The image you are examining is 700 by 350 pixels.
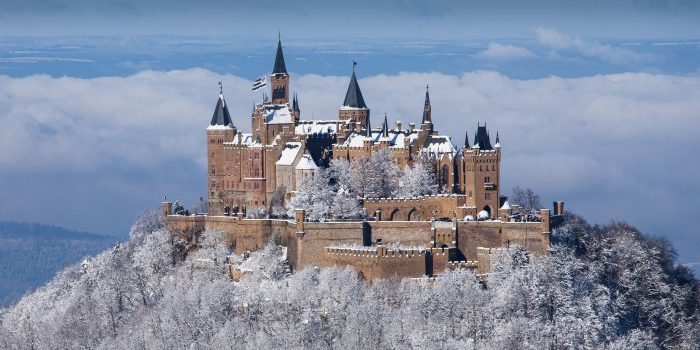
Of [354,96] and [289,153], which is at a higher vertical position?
[354,96]

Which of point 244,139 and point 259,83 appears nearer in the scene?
point 244,139

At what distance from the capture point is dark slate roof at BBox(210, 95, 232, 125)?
97.2 m

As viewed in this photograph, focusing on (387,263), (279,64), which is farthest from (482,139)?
(279,64)

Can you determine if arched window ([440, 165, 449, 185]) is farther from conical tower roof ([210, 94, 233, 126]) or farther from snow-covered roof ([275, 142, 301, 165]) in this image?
conical tower roof ([210, 94, 233, 126])

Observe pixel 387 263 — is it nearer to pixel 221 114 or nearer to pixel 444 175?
pixel 444 175

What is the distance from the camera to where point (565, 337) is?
252 ft

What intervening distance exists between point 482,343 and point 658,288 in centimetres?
1300

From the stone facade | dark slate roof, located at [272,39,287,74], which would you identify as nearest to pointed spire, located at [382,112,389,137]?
the stone facade

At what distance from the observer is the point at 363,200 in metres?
90.1

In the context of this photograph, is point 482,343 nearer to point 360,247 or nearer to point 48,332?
point 360,247

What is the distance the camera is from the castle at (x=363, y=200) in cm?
8450

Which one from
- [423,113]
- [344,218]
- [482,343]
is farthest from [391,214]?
[482,343]

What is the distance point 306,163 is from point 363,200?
16.1 feet

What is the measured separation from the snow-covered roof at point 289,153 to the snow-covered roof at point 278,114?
1.88 metres
